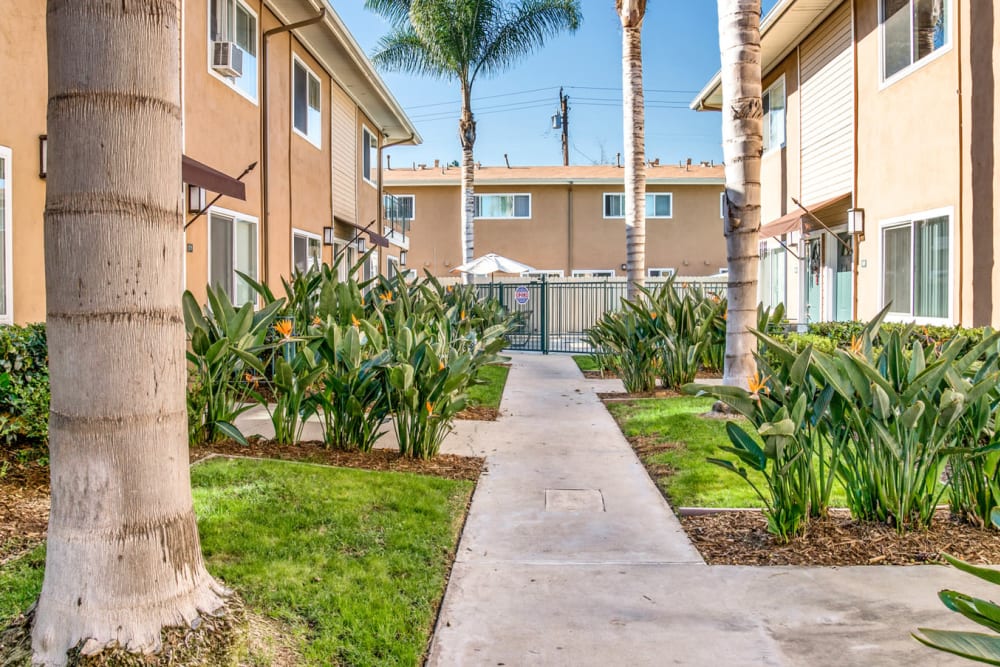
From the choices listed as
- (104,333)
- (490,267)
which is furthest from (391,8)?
(104,333)

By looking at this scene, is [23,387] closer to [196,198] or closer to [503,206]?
[196,198]

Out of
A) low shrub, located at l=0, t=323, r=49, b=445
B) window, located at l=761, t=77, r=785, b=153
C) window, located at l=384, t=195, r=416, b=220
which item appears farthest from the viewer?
window, located at l=384, t=195, r=416, b=220

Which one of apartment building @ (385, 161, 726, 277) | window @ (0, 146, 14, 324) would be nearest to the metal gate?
apartment building @ (385, 161, 726, 277)

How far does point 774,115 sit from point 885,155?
6.59 metres

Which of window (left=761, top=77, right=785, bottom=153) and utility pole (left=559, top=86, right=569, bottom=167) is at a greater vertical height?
utility pole (left=559, top=86, right=569, bottom=167)

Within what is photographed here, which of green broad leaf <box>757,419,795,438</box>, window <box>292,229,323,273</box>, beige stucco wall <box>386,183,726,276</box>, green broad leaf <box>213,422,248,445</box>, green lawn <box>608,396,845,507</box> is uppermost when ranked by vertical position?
beige stucco wall <box>386,183,726,276</box>

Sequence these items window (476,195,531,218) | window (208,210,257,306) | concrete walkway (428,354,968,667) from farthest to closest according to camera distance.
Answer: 1. window (476,195,531,218)
2. window (208,210,257,306)
3. concrete walkway (428,354,968,667)

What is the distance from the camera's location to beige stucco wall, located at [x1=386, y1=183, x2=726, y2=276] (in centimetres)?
A: 3247

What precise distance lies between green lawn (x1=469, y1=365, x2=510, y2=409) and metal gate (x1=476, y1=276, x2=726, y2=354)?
10.2 ft

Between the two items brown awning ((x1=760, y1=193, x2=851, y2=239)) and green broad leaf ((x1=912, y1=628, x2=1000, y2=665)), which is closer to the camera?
green broad leaf ((x1=912, y1=628, x2=1000, y2=665))

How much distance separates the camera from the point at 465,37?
2345cm

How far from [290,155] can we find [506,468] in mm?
9687

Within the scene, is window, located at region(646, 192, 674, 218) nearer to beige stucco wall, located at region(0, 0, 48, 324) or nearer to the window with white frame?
the window with white frame

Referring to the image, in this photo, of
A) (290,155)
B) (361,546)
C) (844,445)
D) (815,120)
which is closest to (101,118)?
(361,546)
